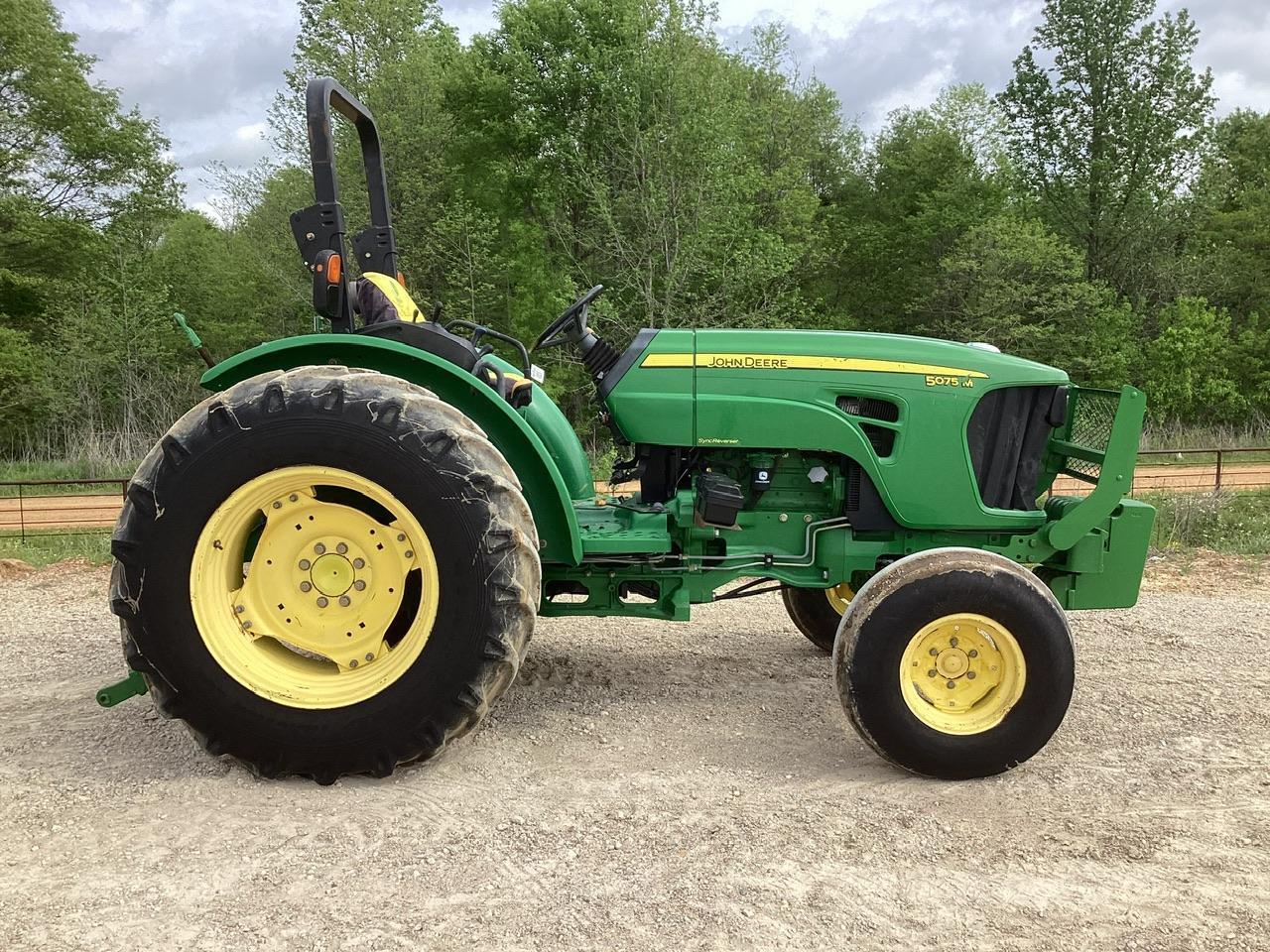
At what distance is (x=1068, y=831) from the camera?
277cm

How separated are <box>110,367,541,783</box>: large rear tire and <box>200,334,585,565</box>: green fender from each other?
0.26m

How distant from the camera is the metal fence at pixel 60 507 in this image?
1027 cm

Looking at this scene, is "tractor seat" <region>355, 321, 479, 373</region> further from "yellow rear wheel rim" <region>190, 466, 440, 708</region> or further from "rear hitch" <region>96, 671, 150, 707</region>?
"rear hitch" <region>96, 671, 150, 707</region>

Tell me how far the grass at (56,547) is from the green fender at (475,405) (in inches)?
199

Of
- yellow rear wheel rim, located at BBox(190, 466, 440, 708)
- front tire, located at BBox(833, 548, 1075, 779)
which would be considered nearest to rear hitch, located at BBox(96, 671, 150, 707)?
yellow rear wheel rim, located at BBox(190, 466, 440, 708)

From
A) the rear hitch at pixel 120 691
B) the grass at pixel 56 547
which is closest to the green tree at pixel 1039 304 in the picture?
the grass at pixel 56 547

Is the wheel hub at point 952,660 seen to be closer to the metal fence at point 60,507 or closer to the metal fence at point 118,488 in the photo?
the metal fence at point 118,488

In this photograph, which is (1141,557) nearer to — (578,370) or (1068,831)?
(1068,831)

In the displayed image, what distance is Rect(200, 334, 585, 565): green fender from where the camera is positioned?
3244 millimetres

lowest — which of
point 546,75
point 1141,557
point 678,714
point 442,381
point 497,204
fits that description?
point 678,714

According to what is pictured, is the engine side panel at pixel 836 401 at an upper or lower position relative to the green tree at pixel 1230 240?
lower

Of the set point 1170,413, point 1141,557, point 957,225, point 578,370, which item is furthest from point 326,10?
point 1141,557

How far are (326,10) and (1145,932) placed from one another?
24760mm

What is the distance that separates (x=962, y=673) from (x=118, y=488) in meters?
14.4
